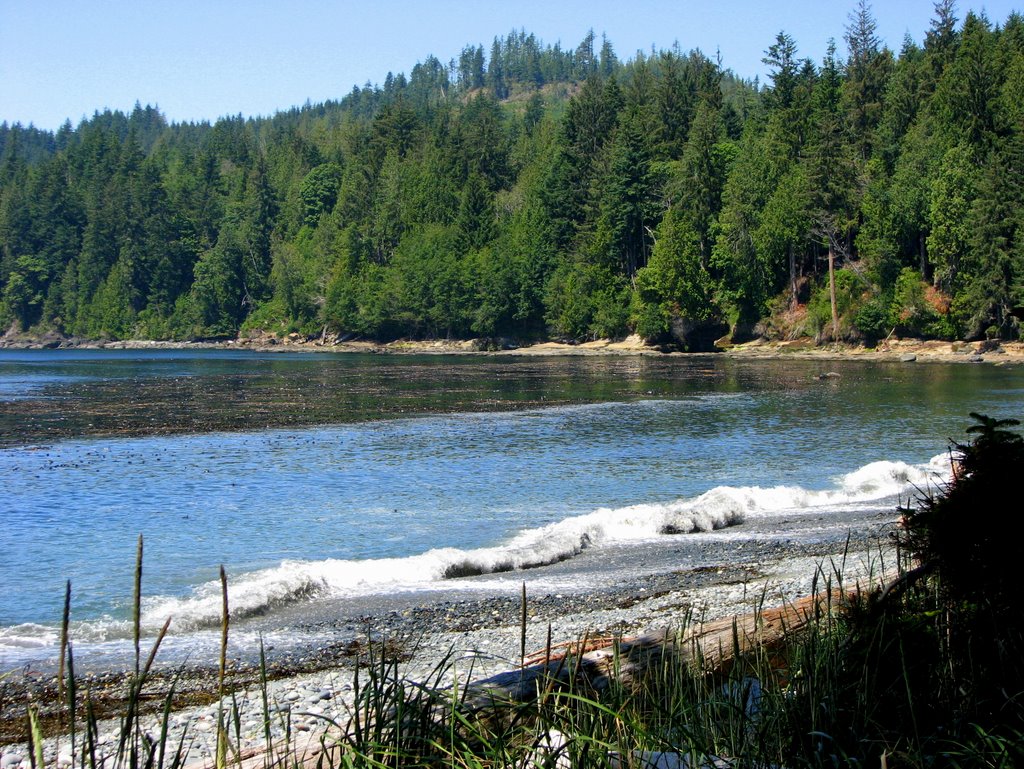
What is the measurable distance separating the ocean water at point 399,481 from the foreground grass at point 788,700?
3.88 m

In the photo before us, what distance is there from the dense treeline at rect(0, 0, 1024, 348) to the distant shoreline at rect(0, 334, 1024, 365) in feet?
6.25

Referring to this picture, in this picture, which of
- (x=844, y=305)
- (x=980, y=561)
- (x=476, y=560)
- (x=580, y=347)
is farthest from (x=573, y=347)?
(x=980, y=561)

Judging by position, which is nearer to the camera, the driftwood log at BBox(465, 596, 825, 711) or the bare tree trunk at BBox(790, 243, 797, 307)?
the driftwood log at BBox(465, 596, 825, 711)

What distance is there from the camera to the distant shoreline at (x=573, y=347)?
7675 cm

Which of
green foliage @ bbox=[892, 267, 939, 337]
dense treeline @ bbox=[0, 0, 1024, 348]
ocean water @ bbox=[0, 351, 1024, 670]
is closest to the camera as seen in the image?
ocean water @ bbox=[0, 351, 1024, 670]

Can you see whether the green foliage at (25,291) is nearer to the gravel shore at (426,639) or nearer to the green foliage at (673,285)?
the green foliage at (673,285)

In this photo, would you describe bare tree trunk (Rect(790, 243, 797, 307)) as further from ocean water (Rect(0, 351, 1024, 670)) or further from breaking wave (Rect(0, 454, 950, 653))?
breaking wave (Rect(0, 454, 950, 653))

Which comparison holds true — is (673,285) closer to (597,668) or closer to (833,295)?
(833,295)

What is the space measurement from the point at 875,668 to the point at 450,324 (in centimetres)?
11501

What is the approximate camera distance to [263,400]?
1966 inches

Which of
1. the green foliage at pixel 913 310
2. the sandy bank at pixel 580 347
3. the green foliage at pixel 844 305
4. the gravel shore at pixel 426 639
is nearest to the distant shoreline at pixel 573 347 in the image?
the sandy bank at pixel 580 347

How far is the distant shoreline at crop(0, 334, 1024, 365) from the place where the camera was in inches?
3022

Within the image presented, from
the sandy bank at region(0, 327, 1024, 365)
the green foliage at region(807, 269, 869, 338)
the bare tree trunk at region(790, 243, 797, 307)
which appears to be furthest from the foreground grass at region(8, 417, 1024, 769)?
the bare tree trunk at region(790, 243, 797, 307)

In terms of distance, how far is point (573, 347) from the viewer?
106 metres
